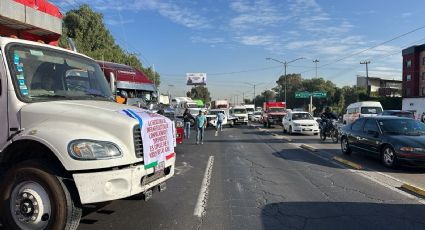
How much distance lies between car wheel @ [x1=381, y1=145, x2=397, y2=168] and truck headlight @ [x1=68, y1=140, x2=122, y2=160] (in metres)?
8.78

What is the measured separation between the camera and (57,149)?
Answer: 486 centimetres

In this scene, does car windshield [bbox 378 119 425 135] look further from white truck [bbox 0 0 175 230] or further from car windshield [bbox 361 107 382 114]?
car windshield [bbox 361 107 382 114]

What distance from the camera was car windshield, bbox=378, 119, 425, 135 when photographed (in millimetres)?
12538

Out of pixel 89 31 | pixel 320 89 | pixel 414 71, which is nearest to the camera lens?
pixel 89 31

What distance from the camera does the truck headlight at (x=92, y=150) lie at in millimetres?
4859

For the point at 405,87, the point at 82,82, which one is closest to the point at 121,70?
the point at 82,82

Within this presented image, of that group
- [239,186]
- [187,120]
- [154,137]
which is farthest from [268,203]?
[187,120]

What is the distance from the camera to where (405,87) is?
2977 inches

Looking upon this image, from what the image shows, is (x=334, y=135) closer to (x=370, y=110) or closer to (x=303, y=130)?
(x=303, y=130)

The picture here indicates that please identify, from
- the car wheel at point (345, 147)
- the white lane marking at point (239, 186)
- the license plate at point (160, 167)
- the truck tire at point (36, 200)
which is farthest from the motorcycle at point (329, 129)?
the truck tire at point (36, 200)

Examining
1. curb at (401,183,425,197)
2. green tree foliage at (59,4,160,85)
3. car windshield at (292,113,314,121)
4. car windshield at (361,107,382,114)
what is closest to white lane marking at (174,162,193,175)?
curb at (401,183,425,197)

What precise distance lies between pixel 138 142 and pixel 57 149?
94cm

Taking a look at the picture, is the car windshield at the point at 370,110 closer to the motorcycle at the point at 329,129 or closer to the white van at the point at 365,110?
the white van at the point at 365,110

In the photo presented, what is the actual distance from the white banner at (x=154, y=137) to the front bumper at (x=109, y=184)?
239mm
